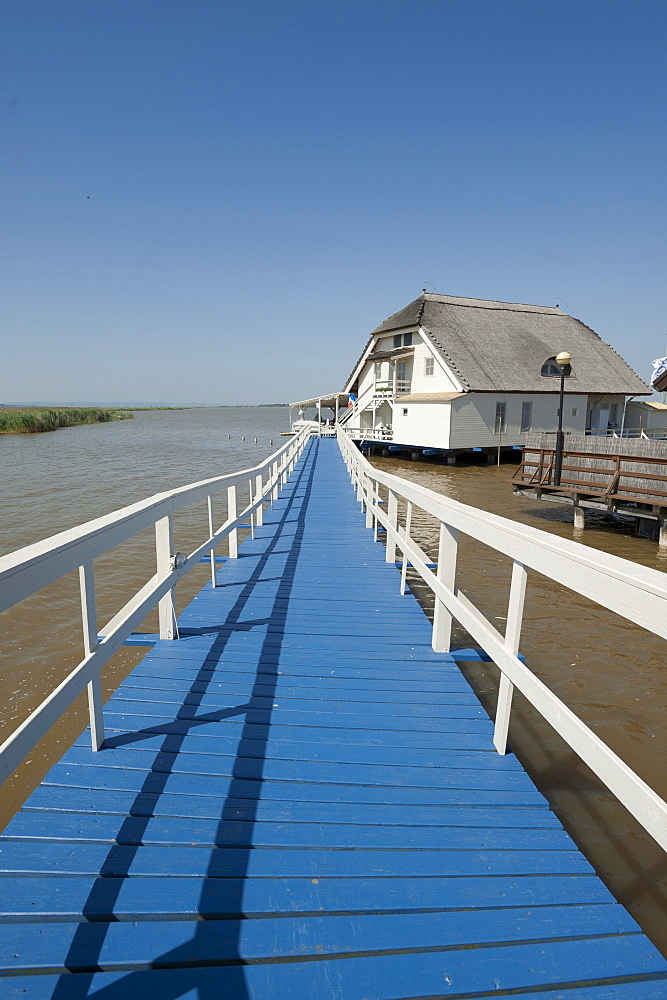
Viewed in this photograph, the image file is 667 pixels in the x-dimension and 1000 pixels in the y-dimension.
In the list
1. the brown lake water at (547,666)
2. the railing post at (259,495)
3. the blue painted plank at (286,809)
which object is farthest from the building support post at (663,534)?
the blue painted plank at (286,809)

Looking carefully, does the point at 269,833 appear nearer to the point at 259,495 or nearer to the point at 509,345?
the point at 259,495

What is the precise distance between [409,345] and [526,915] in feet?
117

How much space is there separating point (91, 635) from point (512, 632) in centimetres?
209

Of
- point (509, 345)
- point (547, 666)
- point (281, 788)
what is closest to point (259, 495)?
point (547, 666)

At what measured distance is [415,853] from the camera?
221cm

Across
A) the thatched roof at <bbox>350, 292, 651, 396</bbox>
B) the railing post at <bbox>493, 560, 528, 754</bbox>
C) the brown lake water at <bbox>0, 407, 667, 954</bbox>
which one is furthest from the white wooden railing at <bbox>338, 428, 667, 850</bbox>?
the thatched roof at <bbox>350, 292, 651, 396</bbox>

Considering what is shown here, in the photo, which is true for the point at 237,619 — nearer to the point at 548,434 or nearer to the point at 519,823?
the point at 519,823

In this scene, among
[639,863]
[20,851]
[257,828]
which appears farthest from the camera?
[639,863]

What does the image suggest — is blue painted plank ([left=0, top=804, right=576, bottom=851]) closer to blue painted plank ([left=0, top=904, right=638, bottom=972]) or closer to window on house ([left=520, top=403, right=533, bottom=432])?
blue painted plank ([left=0, top=904, right=638, bottom=972])

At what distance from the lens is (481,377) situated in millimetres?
30562

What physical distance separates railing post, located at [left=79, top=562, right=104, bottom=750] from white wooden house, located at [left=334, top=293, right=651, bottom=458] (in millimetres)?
28414

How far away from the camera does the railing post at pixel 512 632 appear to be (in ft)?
8.51

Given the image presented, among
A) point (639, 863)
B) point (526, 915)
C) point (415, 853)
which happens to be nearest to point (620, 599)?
point (526, 915)

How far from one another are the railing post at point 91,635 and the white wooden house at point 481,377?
28.4m
